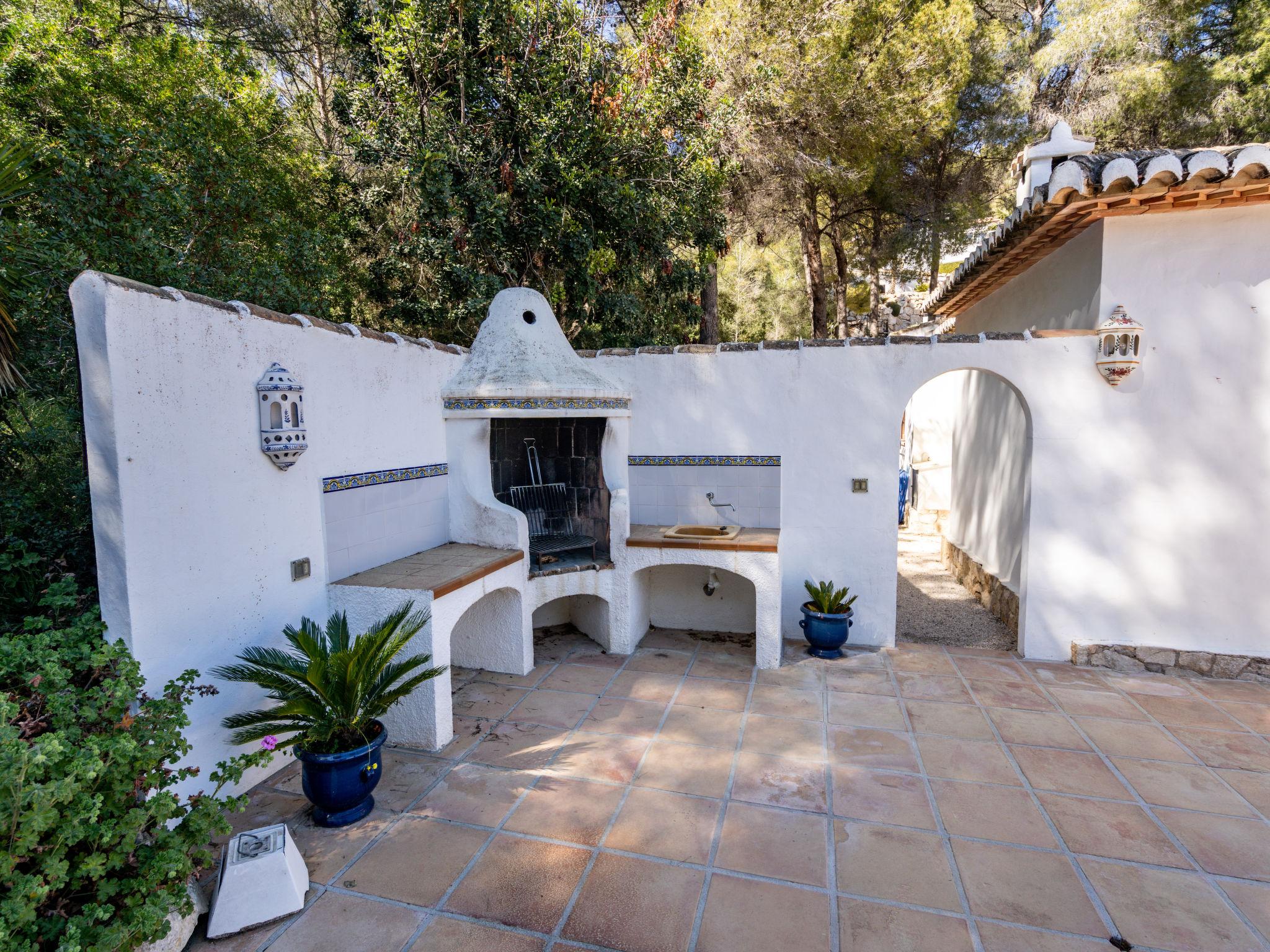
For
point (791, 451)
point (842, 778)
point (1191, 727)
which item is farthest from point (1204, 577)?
point (842, 778)

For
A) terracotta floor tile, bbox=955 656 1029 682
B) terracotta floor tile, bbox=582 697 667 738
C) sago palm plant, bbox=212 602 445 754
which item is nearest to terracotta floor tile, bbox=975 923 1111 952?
sago palm plant, bbox=212 602 445 754

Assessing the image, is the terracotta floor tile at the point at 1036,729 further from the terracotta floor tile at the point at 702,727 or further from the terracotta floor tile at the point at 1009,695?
the terracotta floor tile at the point at 702,727

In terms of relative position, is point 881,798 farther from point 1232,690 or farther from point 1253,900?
point 1232,690

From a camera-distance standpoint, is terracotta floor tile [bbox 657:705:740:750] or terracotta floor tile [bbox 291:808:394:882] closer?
terracotta floor tile [bbox 291:808:394:882]

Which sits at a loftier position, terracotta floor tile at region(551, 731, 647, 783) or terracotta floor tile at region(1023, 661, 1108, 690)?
terracotta floor tile at region(551, 731, 647, 783)

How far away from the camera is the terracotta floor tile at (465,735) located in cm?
460

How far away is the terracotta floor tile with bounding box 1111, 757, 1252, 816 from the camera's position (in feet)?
12.7

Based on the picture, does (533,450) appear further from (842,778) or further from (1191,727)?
(1191,727)

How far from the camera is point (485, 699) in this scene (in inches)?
215

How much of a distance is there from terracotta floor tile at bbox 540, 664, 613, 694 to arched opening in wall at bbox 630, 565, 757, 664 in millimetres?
836

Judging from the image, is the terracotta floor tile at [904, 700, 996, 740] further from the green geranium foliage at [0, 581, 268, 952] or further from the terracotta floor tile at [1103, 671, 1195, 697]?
the green geranium foliage at [0, 581, 268, 952]

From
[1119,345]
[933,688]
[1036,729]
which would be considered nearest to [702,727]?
[933,688]

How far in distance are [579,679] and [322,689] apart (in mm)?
2661

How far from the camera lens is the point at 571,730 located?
4906mm
